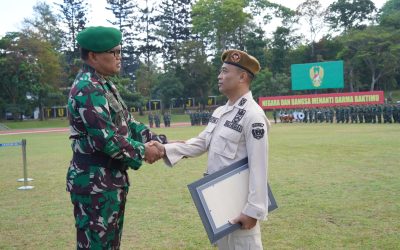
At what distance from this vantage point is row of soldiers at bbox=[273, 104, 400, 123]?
27875 millimetres

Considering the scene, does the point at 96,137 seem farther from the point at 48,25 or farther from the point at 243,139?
the point at 48,25

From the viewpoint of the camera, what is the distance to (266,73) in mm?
51094

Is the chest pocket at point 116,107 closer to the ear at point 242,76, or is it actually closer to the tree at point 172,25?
the ear at point 242,76

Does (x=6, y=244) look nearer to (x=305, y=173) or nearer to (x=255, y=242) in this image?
(x=255, y=242)

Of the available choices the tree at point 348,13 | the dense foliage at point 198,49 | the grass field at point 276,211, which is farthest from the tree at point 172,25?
the grass field at point 276,211

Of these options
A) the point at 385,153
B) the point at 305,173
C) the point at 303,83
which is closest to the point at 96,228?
the point at 305,173

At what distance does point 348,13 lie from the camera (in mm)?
62469

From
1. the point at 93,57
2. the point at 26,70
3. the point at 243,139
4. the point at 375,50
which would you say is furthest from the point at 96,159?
the point at 375,50

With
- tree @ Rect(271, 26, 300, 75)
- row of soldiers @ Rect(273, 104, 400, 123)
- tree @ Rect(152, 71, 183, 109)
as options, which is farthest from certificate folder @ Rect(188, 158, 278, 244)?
tree @ Rect(271, 26, 300, 75)

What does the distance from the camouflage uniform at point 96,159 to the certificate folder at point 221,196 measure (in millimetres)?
482

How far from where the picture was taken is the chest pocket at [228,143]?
304 centimetres

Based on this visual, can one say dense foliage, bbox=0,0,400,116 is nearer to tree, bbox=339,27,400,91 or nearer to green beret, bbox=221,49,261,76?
tree, bbox=339,27,400,91

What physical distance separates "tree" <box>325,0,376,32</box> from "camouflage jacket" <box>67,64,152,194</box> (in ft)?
207

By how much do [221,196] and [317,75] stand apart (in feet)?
120
